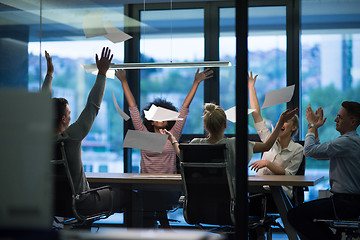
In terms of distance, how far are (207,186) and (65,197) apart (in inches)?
37.0

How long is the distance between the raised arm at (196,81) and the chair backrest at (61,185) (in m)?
0.95

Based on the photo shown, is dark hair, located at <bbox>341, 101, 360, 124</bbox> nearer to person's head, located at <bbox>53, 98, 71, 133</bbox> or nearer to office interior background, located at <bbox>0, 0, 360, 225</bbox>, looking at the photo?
office interior background, located at <bbox>0, 0, 360, 225</bbox>

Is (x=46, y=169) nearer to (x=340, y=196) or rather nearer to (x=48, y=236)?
(x=48, y=236)

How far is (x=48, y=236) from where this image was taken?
1.19 meters

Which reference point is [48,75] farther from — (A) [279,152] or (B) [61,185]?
(A) [279,152]

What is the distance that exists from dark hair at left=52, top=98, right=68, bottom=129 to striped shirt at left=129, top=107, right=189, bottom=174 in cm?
49

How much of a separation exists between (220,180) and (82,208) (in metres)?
0.97

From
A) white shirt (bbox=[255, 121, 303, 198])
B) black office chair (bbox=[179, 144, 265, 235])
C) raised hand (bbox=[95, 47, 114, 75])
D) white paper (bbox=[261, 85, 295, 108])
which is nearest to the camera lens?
black office chair (bbox=[179, 144, 265, 235])

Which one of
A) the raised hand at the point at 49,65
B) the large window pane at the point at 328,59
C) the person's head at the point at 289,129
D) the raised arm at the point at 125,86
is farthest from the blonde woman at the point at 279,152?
the raised hand at the point at 49,65

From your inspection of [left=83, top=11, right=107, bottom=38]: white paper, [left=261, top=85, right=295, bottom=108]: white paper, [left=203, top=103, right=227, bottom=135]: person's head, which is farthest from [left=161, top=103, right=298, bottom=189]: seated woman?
[left=83, top=11, right=107, bottom=38]: white paper

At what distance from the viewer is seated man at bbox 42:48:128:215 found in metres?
3.22

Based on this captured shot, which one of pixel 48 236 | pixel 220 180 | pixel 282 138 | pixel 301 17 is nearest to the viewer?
pixel 48 236

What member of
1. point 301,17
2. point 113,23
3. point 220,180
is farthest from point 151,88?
point 301,17

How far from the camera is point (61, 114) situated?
10.8 feet
